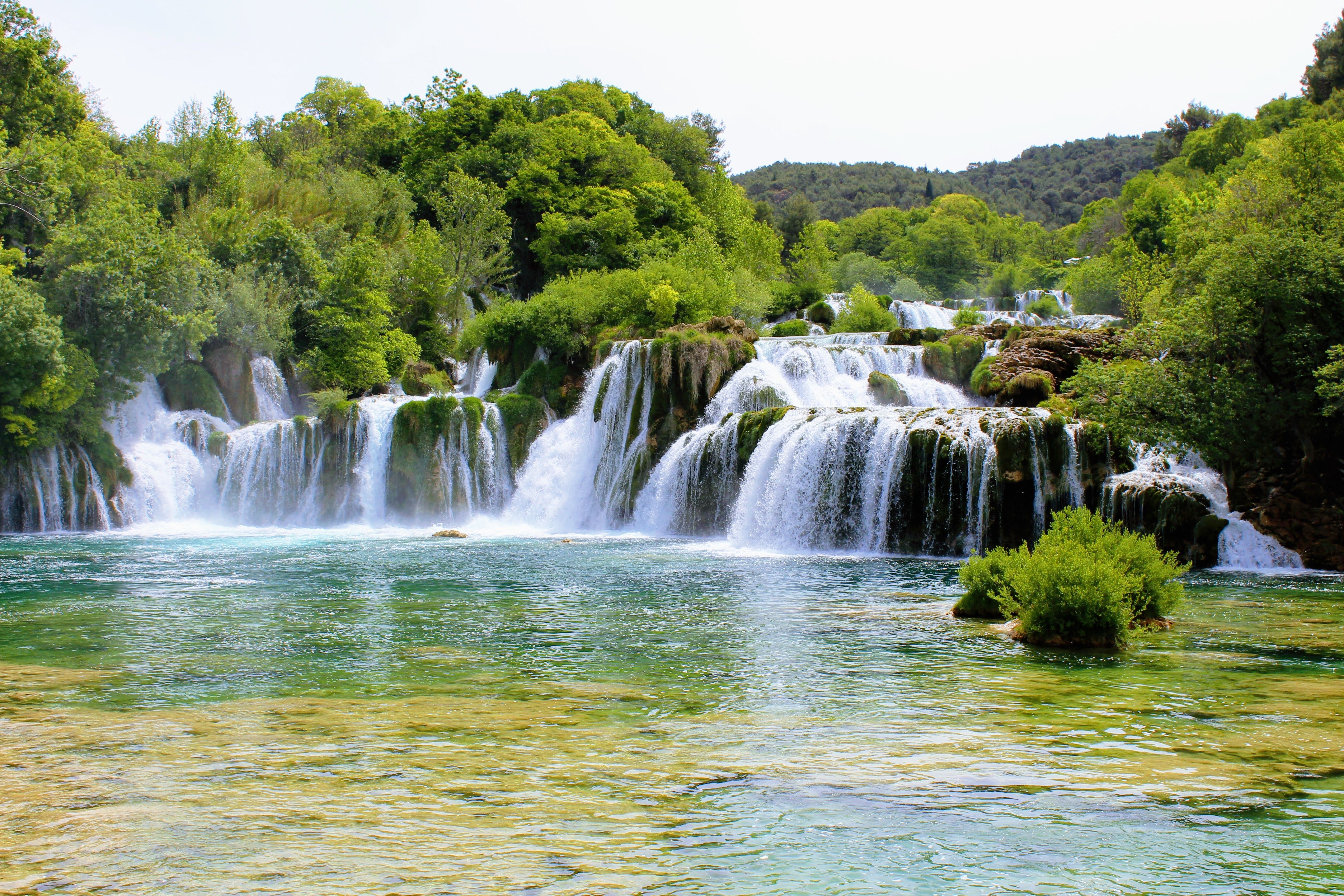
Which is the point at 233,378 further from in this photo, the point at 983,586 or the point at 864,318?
the point at 983,586

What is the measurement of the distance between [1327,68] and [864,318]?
38207mm

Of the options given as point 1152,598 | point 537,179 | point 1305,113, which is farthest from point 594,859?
point 1305,113

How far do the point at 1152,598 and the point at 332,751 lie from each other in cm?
936

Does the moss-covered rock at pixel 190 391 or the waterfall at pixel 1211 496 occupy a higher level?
the moss-covered rock at pixel 190 391

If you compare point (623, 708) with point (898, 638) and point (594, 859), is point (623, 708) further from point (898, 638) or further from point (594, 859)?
point (898, 638)

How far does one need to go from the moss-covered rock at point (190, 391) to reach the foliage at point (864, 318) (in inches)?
939

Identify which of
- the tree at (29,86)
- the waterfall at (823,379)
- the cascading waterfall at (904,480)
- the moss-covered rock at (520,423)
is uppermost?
the tree at (29,86)

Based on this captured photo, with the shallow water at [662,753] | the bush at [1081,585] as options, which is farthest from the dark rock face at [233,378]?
the bush at [1081,585]

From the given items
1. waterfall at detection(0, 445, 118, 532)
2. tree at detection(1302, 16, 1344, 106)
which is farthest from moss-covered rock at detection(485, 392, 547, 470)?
tree at detection(1302, 16, 1344, 106)

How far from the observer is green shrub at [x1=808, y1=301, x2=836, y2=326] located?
150 feet

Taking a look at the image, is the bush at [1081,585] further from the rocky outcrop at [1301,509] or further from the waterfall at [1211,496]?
the rocky outcrop at [1301,509]

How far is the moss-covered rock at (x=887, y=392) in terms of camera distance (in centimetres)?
2867

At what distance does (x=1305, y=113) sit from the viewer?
5403 cm

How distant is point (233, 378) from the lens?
3481cm
